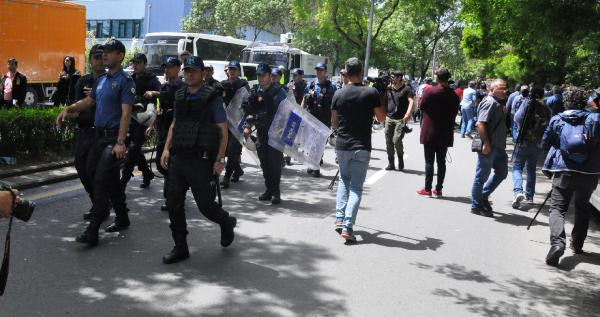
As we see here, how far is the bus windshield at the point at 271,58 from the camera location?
25406 millimetres

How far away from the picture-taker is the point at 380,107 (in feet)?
19.0

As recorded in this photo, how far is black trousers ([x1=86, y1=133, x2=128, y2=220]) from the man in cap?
6716mm

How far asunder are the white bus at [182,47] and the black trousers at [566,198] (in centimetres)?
1604

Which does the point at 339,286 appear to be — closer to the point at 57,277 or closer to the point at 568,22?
the point at 57,277

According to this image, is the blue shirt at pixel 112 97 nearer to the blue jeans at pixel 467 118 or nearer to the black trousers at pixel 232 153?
the black trousers at pixel 232 153

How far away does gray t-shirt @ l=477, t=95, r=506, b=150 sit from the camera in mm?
6996

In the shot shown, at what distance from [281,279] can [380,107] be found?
2057mm

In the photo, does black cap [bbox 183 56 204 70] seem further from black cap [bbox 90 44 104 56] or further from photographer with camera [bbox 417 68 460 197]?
photographer with camera [bbox 417 68 460 197]

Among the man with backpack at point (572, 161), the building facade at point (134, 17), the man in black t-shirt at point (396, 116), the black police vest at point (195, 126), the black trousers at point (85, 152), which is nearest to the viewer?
the black police vest at point (195, 126)

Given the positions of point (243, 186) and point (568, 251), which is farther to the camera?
point (243, 186)

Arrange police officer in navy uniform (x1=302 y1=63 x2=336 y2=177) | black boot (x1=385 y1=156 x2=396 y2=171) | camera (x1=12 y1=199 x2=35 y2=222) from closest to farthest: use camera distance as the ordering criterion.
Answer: camera (x1=12 y1=199 x2=35 y2=222), police officer in navy uniform (x1=302 y1=63 x2=336 y2=177), black boot (x1=385 y1=156 x2=396 y2=171)

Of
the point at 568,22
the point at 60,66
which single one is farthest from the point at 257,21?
the point at 568,22

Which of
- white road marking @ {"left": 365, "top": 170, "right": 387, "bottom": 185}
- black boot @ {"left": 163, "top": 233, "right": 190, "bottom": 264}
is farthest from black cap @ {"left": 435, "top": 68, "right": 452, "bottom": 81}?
black boot @ {"left": 163, "top": 233, "right": 190, "bottom": 264}

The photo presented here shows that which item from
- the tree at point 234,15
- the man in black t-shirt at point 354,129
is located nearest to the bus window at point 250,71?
the man in black t-shirt at point 354,129
